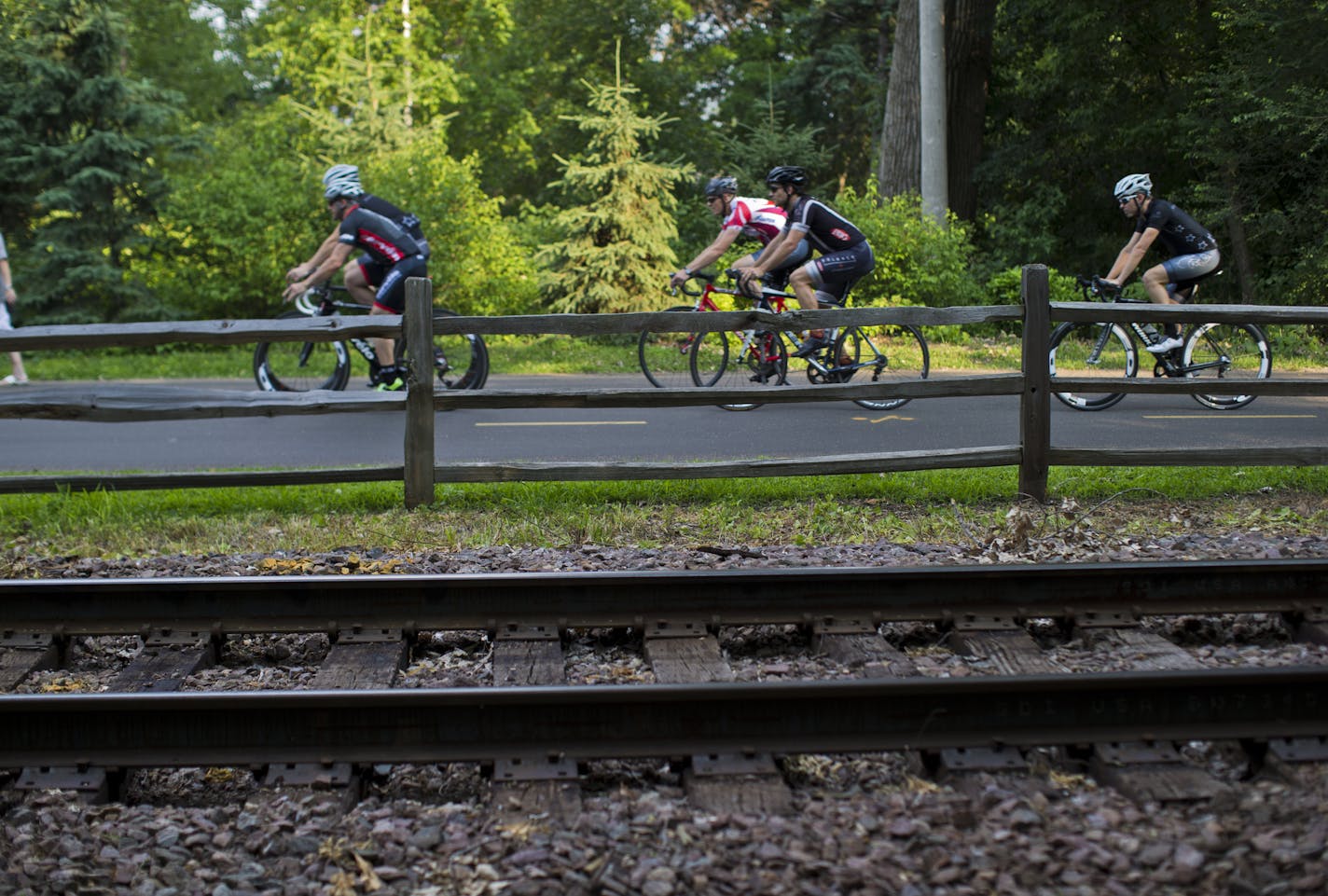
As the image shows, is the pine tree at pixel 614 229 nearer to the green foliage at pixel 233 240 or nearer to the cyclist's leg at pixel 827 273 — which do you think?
→ the green foliage at pixel 233 240

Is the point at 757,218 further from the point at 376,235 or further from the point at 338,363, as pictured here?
the point at 338,363

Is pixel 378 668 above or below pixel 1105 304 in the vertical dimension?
below

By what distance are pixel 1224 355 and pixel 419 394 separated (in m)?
7.34

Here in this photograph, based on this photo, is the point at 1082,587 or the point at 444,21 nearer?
the point at 1082,587

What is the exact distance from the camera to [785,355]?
1177 centimetres

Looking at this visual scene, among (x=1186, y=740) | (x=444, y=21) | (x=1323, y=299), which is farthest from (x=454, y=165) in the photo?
(x=444, y=21)

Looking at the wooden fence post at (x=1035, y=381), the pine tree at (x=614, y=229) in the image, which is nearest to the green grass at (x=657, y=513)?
the wooden fence post at (x=1035, y=381)

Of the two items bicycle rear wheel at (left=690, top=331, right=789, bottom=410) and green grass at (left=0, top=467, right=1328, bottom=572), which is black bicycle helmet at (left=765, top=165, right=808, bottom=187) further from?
green grass at (left=0, top=467, right=1328, bottom=572)

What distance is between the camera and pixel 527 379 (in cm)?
1516

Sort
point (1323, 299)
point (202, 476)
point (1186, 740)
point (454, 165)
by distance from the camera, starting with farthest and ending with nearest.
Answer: point (454, 165)
point (1323, 299)
point (202, 476)
point (1186, 740)

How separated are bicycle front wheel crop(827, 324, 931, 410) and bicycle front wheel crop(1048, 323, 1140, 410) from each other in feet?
3.80

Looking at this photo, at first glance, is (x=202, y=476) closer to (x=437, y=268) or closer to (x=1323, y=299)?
(x=437, y=268)

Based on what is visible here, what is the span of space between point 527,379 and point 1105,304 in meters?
8.42

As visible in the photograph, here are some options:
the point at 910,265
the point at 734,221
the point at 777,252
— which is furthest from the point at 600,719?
the point at 910,265
